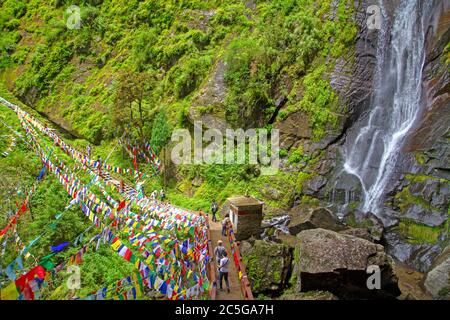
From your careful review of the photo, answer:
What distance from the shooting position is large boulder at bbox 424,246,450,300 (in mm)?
11961

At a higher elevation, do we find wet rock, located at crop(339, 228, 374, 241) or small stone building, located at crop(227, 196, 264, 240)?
small stone building, located at crop(227, 196, 264, 240)

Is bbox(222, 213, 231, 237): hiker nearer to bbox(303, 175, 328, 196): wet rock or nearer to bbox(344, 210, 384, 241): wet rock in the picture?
bbox(344, 210, 384, 241): wet rock

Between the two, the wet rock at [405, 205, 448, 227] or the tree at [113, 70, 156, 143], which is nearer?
the wet rock at [405, 205, 448, 227]

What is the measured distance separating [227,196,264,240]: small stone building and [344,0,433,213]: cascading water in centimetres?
602

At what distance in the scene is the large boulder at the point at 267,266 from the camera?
11477 millimetres

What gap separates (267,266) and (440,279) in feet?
18.4

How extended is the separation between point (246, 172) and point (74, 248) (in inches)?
378

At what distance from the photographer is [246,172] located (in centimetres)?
2084

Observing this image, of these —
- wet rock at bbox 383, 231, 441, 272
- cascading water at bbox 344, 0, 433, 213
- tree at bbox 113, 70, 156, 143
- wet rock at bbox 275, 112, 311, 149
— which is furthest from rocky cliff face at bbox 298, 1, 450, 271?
tree at bbox 113, 70, 156, 143

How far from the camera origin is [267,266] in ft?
38.8

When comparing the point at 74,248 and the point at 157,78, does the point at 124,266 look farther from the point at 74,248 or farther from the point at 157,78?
the point at 157,78

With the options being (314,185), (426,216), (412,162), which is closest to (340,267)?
(426,216)

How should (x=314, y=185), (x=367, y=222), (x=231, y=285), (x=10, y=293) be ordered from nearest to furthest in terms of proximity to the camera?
(x=10, y=293)
(x=231, y=285)
(x=367, y=222)
(x=314, y=185)

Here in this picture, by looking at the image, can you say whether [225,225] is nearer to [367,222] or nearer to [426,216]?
[367,222]
